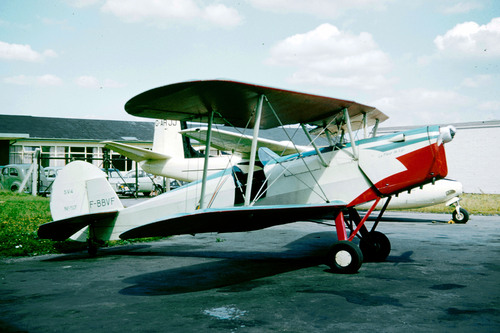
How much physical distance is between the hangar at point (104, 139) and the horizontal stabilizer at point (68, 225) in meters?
14.2

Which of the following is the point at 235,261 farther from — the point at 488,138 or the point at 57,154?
the point at 57,154

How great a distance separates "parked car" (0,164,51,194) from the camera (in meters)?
24.9

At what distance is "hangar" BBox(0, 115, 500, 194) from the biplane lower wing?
1641 cm

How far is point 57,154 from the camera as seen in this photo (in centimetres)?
3675

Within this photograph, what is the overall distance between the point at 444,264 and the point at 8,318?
567cm

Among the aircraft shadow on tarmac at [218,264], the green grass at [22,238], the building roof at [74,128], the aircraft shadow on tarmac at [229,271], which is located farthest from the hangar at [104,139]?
the aircraft shadow on tarmac at [229,271]

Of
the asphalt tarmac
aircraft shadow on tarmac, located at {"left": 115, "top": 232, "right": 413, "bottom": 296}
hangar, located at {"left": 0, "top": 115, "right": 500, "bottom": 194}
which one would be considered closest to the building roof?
hangar, located at {"left": 0, "top": 115, "right": 500, "bottom": 194}

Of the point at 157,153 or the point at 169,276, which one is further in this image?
the point at 157,153

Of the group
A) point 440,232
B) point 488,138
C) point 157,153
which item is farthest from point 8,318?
point 488,138

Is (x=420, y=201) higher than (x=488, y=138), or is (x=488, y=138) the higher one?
(x=488, y=138)

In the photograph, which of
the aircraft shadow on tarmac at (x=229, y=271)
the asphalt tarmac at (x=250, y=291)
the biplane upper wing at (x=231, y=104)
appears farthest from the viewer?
the biplane upper wing at (x=231, y=104)

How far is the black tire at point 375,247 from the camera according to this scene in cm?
687

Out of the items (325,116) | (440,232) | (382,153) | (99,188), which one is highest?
(325,116)

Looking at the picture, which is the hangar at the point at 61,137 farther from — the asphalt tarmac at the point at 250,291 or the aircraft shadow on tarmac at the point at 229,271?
the asphalt tarmac at the point at 250,291
